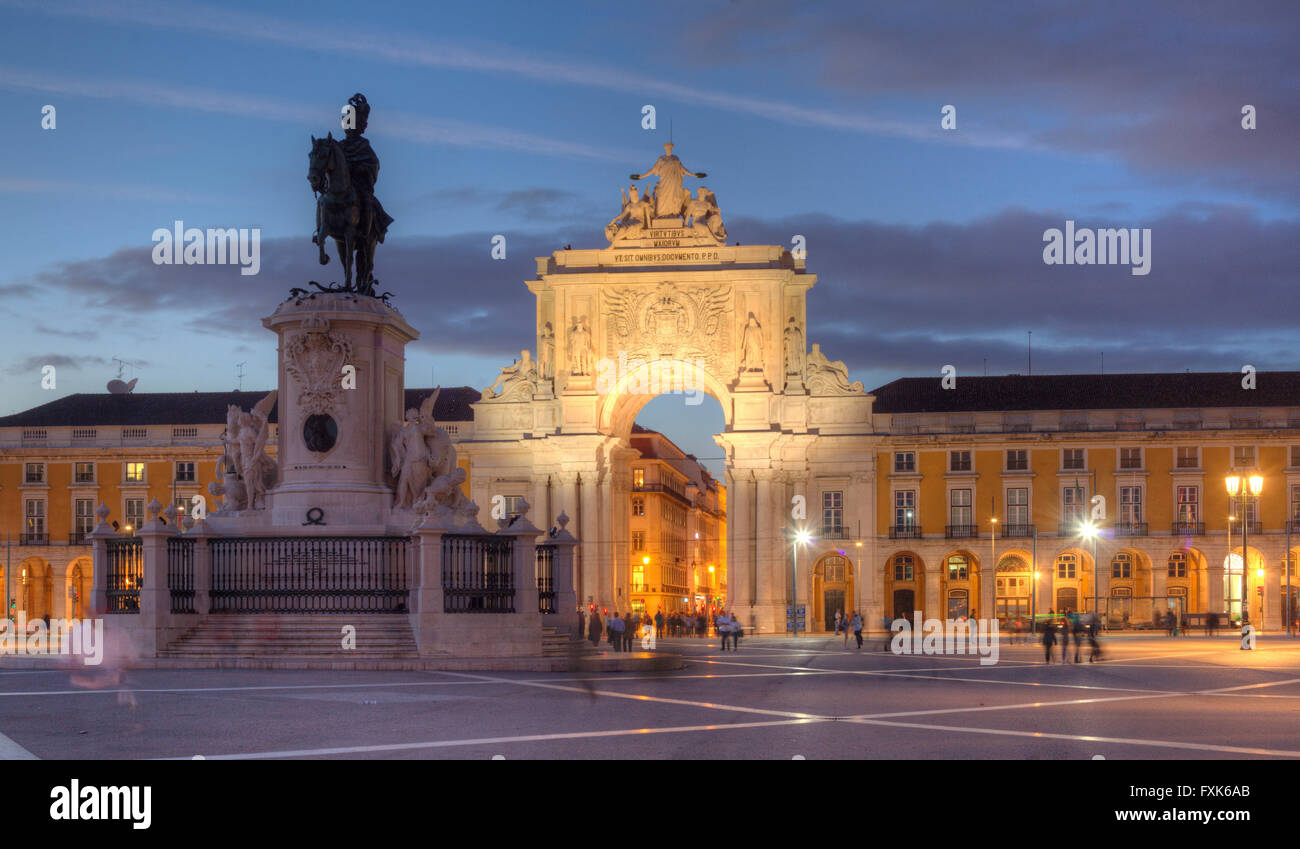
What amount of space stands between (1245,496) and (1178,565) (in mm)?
9547

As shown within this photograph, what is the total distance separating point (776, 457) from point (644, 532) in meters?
34.2

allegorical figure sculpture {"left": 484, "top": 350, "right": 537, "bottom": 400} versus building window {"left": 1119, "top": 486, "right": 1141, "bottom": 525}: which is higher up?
allegorical figure sculpture {"left": 484, "top": 350, "right": 537, "bottom": 400}

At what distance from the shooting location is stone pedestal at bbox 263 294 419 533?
23.8 m

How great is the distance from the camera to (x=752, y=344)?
65.2 meters

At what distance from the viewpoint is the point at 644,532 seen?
324 feet

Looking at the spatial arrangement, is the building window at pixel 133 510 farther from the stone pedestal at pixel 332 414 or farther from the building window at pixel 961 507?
the stone pedestal at pixel 332 414

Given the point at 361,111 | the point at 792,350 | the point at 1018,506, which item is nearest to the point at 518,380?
the point at 792,350

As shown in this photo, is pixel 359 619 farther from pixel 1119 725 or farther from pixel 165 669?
pixel 1119 725

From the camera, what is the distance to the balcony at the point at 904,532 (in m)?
66.6

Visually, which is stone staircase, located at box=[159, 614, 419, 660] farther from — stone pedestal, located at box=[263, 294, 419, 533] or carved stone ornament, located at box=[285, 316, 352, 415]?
carved stone ornament, located at box=[285, 316, 352, 415]

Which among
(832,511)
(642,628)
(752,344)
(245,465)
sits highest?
(752,344)

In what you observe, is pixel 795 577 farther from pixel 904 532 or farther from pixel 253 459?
pixel 253 459

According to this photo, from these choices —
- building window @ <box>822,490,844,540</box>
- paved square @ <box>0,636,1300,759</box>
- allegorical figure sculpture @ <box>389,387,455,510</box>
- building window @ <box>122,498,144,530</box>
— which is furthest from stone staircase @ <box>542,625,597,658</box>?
building window @ <box>122,498,144,530</box>

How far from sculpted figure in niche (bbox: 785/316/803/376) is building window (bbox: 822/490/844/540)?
17.4ft
